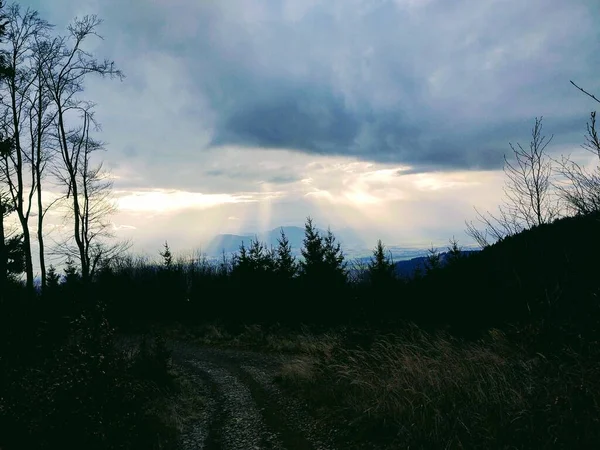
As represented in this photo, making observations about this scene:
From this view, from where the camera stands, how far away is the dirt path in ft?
20.4

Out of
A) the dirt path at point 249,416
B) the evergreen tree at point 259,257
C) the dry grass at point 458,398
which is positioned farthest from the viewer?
the evergreen tree at point 259,257

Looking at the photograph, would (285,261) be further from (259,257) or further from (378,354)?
(378,354)

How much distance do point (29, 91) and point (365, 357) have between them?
18634 millimetres

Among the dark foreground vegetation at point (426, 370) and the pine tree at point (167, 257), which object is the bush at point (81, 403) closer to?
the dark foreground vegetation at point (426, 370)

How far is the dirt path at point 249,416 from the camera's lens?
6215 millimetres

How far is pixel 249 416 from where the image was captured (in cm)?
758

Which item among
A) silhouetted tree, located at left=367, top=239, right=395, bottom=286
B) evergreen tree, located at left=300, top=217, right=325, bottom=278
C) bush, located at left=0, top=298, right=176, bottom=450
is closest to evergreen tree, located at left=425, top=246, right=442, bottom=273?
silhouetted tree, located at left=367, top=239, right=395, bottom=286

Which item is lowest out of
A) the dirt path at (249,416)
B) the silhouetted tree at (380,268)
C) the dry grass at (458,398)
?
the dirt path at (249,416)

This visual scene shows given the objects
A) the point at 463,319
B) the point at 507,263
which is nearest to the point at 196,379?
the point at 463,319

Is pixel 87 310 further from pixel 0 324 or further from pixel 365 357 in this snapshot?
pixel 365 357

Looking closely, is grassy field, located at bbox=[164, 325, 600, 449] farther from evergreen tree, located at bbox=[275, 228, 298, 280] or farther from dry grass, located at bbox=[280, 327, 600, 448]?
evergreen tree, located at bbox=[275, 228, 298, 280]

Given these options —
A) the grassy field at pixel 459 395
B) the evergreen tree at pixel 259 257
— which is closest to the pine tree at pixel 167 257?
the evergreen tree at pixel 259 257

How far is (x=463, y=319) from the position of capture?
13.0 meters

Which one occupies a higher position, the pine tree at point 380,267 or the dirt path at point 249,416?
the pine tree at point 380,267
